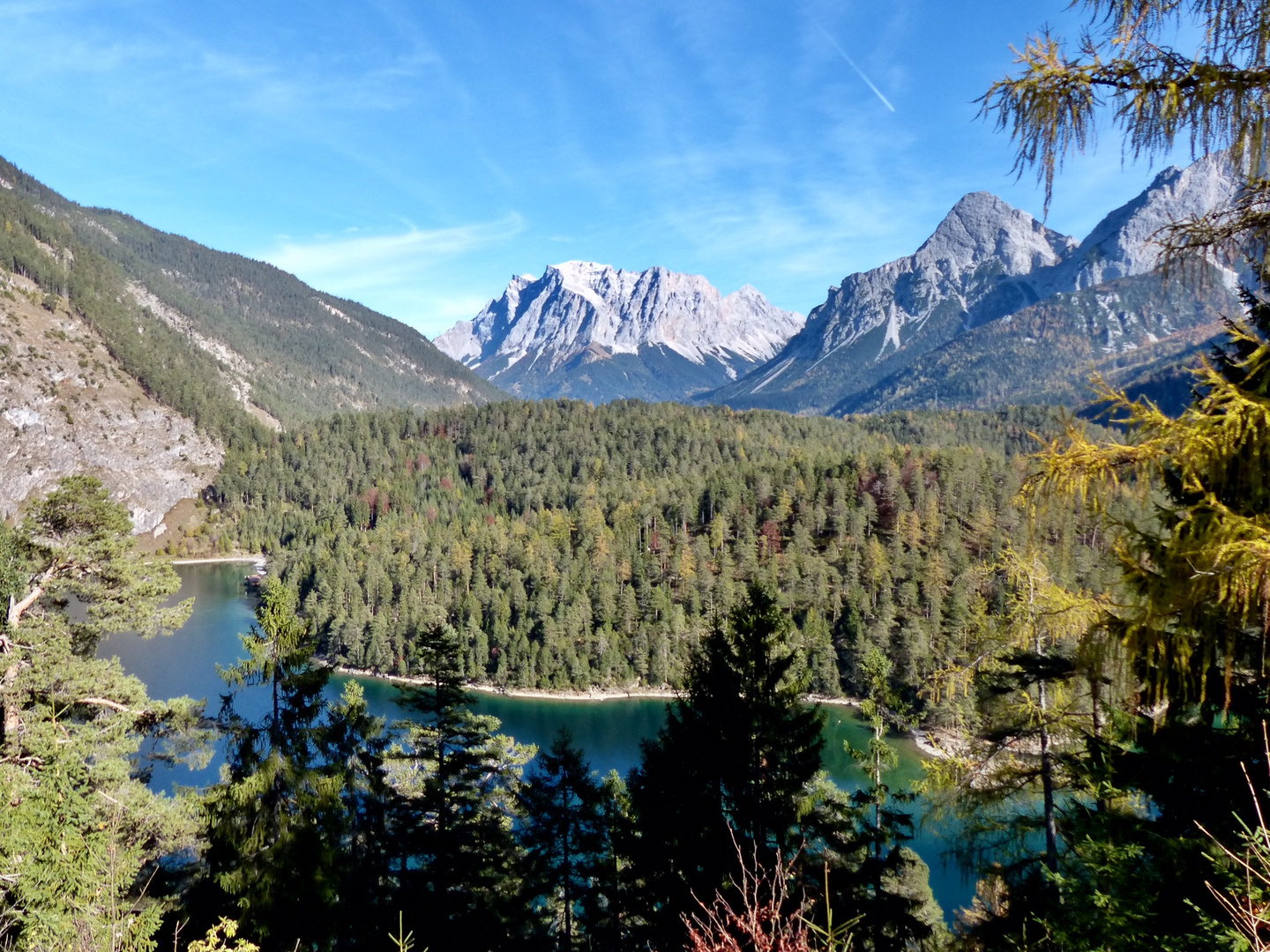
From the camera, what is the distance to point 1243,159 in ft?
12.1

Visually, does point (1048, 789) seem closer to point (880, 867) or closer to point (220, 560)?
point (880, 867)

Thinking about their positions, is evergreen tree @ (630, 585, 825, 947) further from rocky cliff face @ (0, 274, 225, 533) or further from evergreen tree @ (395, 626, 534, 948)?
rocky cliff face @ (0, 274, 225, 533)

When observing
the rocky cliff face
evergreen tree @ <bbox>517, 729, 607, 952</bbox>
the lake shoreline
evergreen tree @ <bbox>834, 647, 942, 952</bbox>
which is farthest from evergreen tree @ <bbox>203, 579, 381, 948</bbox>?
the rocky cliff face

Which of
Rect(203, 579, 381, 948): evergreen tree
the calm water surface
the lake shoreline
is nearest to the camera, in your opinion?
Rect(203, 579, 381, 948): evergreen tree

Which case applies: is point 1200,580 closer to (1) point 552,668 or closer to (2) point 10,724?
(2) point 10,724

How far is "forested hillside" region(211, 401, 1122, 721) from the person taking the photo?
61.8 meters

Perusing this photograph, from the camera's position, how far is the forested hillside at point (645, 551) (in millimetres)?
61844

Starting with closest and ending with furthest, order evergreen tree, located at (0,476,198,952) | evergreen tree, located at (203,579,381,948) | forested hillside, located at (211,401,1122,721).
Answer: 1. evergreen tree, located at (0,476,198,952)
2. evergreen tree, located at (203,579,381,948)
3. forested hillside, located at (211,401,1122,721)


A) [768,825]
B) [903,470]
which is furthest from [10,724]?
[903,470]

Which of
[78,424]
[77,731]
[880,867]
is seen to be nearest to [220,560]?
[78,424]

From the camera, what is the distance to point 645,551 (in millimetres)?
79938

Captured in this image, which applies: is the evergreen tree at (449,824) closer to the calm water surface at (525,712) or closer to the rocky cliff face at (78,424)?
the calm water surface at (525,712)

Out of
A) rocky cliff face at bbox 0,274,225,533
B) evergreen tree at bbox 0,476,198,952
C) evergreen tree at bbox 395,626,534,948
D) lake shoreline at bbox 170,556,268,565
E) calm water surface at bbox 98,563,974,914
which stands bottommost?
calm water surface at bbox 98,563,974,914

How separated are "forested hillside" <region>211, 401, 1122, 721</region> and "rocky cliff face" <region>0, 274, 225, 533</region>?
1609 cm
